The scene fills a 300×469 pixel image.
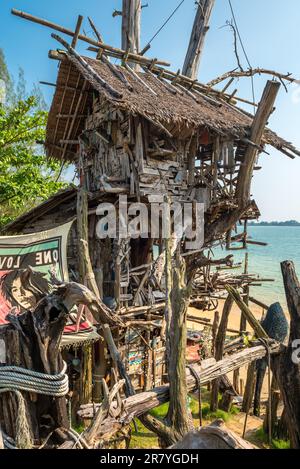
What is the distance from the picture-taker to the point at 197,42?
14.1m

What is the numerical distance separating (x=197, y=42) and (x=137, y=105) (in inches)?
330

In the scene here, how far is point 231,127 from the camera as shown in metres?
9.53

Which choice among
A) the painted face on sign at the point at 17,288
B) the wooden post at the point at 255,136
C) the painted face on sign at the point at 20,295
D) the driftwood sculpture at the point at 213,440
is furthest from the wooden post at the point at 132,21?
the driftwood sculpture at the point at 213,440

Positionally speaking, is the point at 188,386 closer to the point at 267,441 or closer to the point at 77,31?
the point at 267,441

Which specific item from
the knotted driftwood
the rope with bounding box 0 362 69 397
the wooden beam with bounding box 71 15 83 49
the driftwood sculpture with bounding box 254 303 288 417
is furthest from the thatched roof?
the rope with bounding box 0 362 69 397

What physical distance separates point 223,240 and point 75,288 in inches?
371

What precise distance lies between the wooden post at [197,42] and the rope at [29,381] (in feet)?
46.9

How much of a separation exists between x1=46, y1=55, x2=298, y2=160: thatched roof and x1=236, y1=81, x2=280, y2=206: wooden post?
1.50ft

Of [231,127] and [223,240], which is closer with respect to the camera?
[231,127]

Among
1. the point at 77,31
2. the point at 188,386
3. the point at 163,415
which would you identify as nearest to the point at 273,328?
the point at 163,415

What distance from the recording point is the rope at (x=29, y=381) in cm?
256
